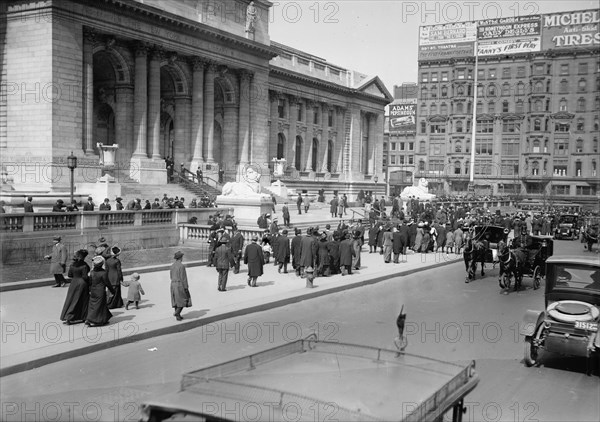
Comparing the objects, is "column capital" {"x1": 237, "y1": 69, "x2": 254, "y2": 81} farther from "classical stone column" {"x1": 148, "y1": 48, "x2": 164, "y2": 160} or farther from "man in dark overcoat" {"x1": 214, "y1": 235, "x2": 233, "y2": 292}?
"man in dark overcoat" {"x1": 214, "y1": 235, "x2": 233, "y2": 292}

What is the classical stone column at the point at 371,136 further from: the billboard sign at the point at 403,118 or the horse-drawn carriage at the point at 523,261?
the horse-drawn carriage at the point at 523,261

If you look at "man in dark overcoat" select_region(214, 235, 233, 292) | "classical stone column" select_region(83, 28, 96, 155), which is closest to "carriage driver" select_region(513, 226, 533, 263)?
"man in dark overcoat" select_region(214, 235, 233, 292)

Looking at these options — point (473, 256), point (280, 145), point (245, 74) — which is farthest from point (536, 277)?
point (280, 145)

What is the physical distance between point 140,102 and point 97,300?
30382 millimetres

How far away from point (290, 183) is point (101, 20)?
92.7 ft

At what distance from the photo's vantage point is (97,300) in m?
12.2

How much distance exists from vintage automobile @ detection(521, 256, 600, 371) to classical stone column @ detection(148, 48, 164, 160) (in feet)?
110

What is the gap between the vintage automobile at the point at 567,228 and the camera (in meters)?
39.2

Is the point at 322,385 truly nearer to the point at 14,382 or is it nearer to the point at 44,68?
the point at 14,382

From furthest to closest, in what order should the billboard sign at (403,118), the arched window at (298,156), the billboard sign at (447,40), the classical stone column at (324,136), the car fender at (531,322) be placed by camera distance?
the billboard sign at (403,118), the billboard sign at (447,40), the classical stone column at (324,136), the arched window at (298,156), the car fender at (531,322)

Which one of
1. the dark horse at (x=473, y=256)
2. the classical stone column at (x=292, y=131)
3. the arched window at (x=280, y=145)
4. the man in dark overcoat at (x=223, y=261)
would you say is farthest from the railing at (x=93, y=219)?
the classical stone column at (x=292, y=131)

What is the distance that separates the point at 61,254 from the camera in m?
15.8

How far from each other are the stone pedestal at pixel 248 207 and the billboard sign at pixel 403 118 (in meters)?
76.7

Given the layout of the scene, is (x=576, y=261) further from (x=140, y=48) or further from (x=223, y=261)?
(x=140, y=48)
